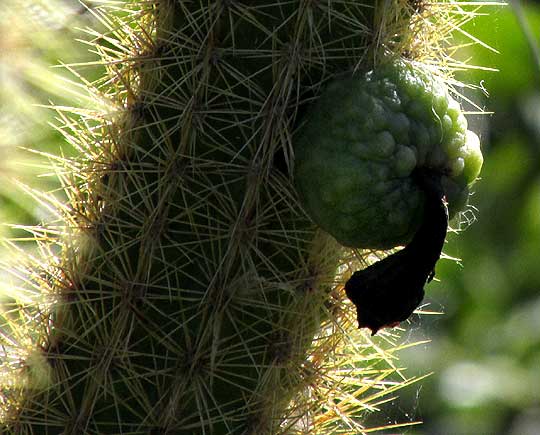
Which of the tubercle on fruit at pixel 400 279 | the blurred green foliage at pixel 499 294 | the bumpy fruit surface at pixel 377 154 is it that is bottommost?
the blurred green foliage at pixel 499 294

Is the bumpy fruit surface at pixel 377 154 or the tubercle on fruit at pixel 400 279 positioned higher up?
the bumpy fruit surface at pixel 377 154

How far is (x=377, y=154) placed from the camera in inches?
51.1

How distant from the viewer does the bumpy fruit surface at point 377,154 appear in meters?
1.30

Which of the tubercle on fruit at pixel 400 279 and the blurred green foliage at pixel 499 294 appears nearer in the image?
the tubercle on fruit at pixel 400 279

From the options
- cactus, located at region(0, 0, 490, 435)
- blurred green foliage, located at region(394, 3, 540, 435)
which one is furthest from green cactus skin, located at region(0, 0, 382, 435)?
blurred green foliage, located at region(394, 3, 540, 435)

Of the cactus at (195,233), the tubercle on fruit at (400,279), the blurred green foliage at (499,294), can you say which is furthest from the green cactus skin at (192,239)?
the blurred green foliage at (499,294)

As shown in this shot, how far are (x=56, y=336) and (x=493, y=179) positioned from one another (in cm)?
189

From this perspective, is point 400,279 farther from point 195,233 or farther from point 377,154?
point 195,233

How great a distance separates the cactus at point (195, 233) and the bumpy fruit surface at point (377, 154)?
0.13 feet

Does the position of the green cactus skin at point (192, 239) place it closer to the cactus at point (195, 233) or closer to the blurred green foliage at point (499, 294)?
the cactus at point (195, 233)

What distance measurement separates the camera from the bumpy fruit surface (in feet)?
4.26

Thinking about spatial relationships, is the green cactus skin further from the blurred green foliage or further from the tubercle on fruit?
the blurred green foliage

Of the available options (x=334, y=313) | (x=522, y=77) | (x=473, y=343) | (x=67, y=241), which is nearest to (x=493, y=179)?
(x=522, y=77)

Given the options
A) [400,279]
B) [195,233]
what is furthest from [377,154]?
[195,233]
